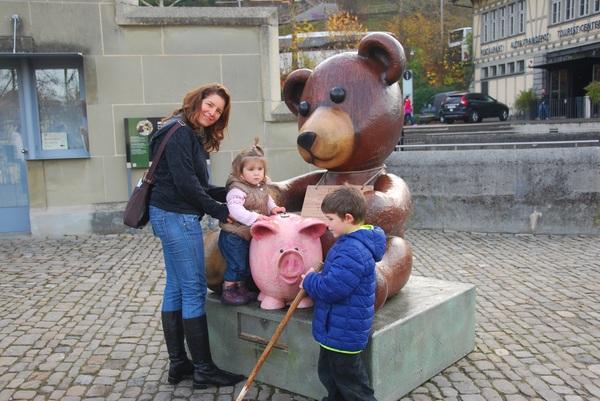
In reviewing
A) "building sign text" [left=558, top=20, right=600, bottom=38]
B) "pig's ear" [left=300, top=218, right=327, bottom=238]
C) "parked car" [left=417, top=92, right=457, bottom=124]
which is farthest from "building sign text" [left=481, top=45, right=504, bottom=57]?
"pig's ear" [left=300, top=218, right=327, bottom=238]

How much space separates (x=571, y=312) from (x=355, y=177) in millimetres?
2265

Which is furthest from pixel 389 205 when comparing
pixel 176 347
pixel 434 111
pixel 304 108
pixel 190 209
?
pixel 434 111

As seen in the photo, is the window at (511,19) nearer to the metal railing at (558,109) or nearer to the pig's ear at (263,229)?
the metal railing at (558,109)

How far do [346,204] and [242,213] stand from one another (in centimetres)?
69

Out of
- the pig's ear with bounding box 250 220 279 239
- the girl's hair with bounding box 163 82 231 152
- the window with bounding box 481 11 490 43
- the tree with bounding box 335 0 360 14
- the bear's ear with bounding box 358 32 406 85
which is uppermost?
the tree with bounding box 335 0 360 14

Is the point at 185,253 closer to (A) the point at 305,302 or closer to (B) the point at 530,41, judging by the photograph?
(A) the point at 305,302

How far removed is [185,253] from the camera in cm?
337

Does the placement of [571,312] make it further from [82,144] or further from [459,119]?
[459,119]

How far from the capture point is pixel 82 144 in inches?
324

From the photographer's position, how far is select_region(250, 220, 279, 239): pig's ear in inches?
126

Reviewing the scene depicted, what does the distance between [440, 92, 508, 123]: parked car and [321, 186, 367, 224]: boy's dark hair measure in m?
25.1

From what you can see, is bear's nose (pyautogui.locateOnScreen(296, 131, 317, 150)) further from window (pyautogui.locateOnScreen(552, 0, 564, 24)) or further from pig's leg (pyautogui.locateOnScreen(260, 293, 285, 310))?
window (pyautogui.locateOnScreen(552, 0, 564, 24))

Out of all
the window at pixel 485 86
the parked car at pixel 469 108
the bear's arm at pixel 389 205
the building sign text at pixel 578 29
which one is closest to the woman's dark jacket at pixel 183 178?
the bear's arm at pixel 389 205

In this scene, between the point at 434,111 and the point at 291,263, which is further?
the point at 434,111
